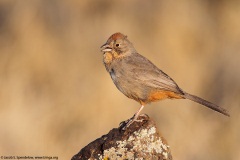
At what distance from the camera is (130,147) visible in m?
7.43

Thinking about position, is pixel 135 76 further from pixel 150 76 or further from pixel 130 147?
pixel 130 147

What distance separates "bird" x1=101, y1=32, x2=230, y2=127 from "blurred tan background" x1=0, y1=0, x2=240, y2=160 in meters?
4.63

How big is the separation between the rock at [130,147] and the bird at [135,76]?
1.82 m

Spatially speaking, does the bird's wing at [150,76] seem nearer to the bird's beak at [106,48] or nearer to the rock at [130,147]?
the bird's beak at [106,48]

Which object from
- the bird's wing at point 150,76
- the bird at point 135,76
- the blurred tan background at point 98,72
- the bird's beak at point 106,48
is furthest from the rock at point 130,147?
the blurred tan background at point 98,72

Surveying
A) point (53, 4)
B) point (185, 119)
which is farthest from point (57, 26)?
point (185, 119)

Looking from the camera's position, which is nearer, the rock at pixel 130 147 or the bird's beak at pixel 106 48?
the rock at pixel 130 147

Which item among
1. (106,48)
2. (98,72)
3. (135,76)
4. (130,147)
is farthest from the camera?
(98,72)

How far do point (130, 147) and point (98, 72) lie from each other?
7.49m

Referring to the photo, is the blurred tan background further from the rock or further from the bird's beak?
the rock

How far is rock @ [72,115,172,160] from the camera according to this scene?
7.32 meters

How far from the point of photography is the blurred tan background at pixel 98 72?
571 inches

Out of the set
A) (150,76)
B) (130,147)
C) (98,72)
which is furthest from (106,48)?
(98,72)

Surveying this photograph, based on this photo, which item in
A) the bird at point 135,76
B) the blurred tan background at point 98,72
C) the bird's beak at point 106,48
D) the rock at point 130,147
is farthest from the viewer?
the blurred tan background at point 98,72
